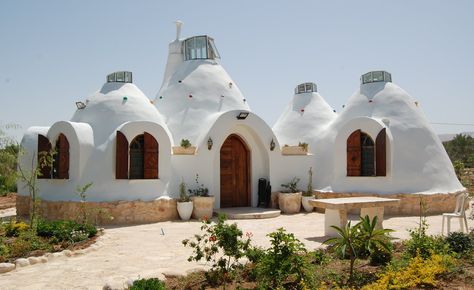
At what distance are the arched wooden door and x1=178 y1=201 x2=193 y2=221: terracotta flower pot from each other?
2054 millimetres

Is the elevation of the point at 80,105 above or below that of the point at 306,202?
above

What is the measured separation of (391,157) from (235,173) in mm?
5389

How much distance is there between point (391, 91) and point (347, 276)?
1106 cm

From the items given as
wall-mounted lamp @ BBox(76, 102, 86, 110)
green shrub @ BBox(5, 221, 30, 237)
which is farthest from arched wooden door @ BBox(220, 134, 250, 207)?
green shrub @ BBox(5, 221, 30, 237)

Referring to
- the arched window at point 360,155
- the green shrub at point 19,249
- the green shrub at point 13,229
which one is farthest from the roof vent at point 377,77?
the green shrub at point 19,249

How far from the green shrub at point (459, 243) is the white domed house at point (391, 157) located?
6750 mm

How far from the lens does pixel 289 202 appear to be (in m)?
14.6

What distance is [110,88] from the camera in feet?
47.0

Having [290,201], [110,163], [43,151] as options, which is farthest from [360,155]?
[43,151]

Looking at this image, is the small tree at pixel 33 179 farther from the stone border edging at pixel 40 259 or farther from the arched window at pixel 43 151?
the stone border edging at pixel 40 259

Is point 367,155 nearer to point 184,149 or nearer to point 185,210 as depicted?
point 184,149

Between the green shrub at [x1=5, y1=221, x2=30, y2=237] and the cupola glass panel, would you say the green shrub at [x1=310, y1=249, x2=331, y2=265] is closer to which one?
the green shrub at [x1=5, y1=221, x2=30, y2=237]

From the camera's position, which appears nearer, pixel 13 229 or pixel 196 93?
pixel 13 229

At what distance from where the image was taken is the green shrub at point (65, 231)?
29.2 feet
